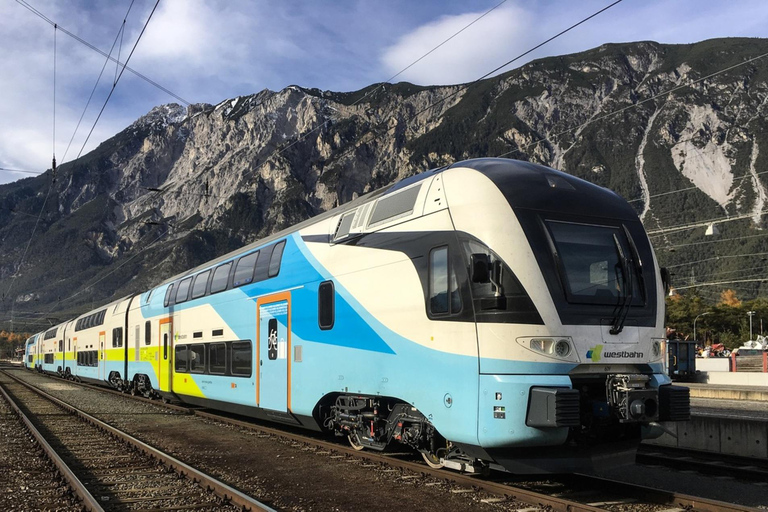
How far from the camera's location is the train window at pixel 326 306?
11.2m

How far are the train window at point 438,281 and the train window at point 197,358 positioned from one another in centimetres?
1013

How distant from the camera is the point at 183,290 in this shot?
19578 mm

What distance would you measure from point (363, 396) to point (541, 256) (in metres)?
3.81

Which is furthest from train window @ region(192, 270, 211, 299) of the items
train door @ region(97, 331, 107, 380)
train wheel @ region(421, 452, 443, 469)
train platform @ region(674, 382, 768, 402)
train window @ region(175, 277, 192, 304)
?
train platform @ region(674, 382, 768, 402)

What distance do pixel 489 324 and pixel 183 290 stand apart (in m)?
13.5

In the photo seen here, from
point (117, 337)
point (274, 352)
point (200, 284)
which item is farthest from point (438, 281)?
point (117, 337)

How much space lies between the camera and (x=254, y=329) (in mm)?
14250

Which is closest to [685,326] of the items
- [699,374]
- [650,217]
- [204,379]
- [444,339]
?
[699,374]

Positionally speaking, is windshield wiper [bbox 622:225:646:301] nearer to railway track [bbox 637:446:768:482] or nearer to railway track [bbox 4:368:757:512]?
railway track [bbox 4:368:757:512]

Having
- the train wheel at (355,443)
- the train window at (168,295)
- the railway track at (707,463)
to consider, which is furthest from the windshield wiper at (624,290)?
the train window at (168,295)

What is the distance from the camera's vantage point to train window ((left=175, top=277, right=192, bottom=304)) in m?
19.2

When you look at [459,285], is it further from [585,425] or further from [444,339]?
[585,425]

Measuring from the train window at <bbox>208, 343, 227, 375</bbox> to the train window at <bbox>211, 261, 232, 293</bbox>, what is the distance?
136 cm

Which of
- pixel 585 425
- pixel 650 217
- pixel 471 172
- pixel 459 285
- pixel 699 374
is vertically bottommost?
pixel 699 374
